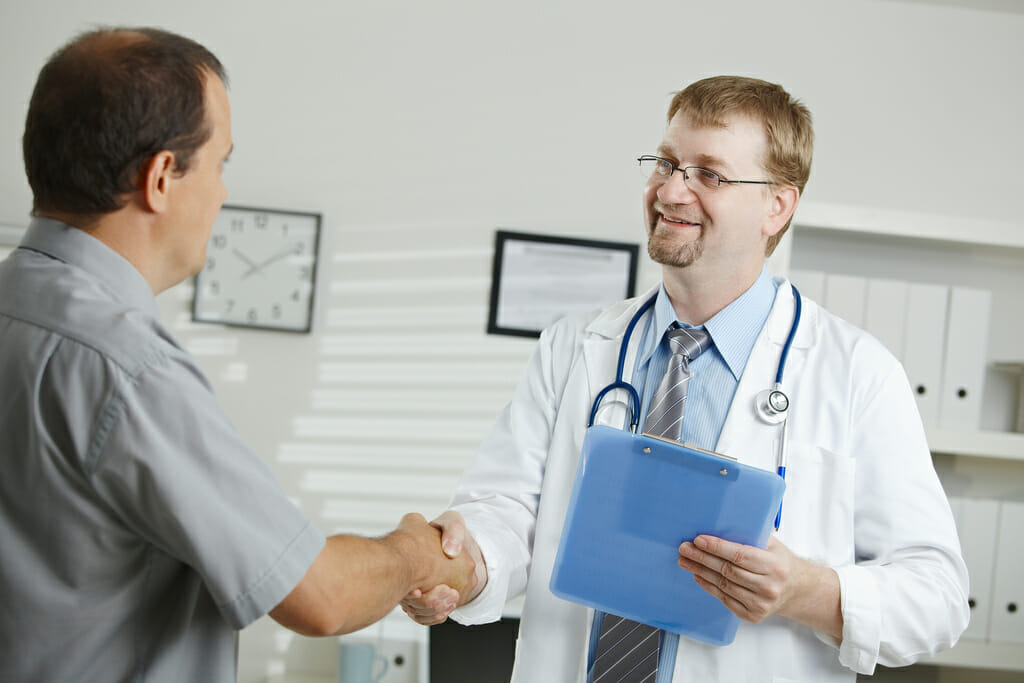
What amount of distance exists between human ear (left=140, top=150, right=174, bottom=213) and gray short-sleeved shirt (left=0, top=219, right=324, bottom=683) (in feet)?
0.38

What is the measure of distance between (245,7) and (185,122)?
2.26 m

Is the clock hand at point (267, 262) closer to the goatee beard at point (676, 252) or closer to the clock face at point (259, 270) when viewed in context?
the clock face at point (259, 270)

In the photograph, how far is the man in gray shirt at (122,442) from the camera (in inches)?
33.4

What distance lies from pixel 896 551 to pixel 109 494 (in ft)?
3.75

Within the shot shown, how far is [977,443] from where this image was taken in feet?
8.20

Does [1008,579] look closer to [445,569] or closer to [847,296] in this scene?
[847,296]

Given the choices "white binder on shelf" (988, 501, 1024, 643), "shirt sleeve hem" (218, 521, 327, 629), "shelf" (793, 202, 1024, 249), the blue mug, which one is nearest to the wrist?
"shirt sleeve hem" (218, 521, 327, 629)

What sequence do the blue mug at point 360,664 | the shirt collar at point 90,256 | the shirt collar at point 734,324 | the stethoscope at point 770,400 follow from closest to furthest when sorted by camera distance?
the shirt collar at point 90,256, the stethoscope at point 770,400, the shirt collar at point 734,324, the blue mug at point 360,664

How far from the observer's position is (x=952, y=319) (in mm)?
2520

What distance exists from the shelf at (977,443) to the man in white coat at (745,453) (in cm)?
117

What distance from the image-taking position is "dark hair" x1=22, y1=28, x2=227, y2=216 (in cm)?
93

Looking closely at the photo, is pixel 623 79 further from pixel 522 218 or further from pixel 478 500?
pixel 478 500

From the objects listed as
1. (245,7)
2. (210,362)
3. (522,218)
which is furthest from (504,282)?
(245,7)

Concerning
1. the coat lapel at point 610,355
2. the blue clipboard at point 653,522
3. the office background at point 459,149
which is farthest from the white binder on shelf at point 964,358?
the blue clipboard at point 653,522
